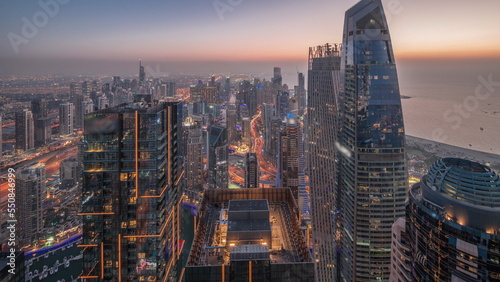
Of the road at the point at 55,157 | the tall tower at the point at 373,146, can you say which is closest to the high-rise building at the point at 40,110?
the road at the point at 55,157

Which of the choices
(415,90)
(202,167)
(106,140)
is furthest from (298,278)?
(202,167)

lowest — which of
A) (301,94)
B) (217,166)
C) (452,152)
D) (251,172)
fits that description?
(251,172)

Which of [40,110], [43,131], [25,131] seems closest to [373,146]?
[25,131]

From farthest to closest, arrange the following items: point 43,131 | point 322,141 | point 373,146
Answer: point 322,141, point 43,131, point 373,146

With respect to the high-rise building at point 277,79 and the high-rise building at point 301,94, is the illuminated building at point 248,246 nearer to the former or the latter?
the high-rise building at point 301,94

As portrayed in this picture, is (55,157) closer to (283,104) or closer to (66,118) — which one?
(66,118)

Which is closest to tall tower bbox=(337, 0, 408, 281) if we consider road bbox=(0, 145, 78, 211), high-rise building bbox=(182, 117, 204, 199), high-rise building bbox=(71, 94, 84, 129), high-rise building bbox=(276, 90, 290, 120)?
road bbox=(0, 145, 78, 211)

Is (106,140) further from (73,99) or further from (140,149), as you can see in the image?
(73,99)
